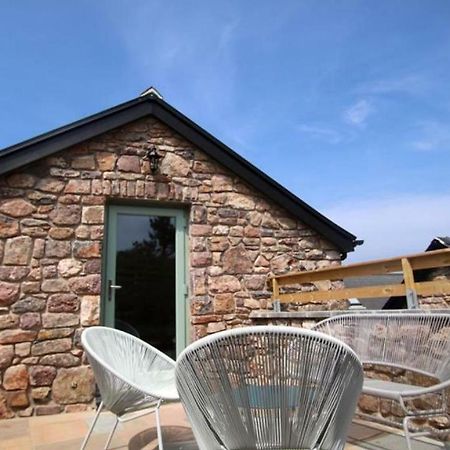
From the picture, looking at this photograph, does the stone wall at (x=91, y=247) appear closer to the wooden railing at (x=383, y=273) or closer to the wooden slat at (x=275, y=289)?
the wooden slat at (x=275, y=289)

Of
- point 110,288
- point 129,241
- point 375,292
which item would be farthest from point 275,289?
point 110,288

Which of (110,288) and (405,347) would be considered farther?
(110,288)

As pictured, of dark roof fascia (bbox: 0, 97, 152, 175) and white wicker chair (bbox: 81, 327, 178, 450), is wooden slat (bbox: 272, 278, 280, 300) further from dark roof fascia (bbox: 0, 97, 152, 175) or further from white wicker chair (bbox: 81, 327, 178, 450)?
dark roof fascia (bbox: 0, 97, 152, 175)

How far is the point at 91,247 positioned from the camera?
432 centimetres

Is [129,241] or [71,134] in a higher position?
[71,134]

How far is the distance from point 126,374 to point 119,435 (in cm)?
55

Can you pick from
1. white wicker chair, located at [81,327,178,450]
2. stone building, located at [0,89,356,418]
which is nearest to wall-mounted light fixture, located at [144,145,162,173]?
stone building, located at [0,89,356,418]

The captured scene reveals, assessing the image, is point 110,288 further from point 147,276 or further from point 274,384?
point 274,384

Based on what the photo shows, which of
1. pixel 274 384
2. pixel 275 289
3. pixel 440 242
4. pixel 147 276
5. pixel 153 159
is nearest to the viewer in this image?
pixel 274 384

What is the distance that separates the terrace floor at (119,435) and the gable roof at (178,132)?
8.28ft

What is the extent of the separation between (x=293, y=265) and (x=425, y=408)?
2.76m

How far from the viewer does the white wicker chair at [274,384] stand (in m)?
1.19

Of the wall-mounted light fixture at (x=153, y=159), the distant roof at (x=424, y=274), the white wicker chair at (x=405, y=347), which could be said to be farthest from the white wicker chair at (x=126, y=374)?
the distant roof at (x=424, y=274)

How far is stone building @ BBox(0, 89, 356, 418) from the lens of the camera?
396cm
